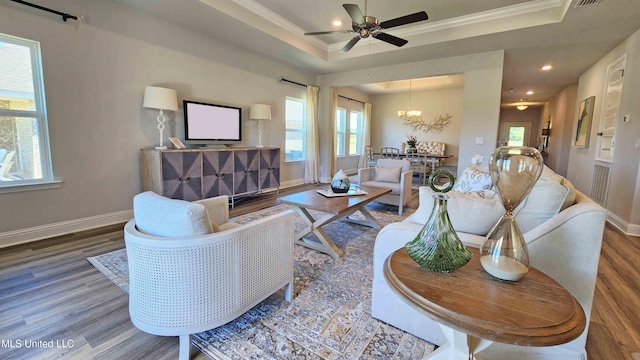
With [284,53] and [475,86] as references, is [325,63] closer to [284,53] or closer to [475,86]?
[284,53]

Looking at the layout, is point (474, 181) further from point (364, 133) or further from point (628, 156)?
point (364, 133)

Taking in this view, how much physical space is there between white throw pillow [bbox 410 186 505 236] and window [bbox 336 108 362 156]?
676cm

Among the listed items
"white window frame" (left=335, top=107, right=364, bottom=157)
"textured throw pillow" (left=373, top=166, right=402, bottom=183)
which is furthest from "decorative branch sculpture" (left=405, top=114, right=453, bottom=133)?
"textured throw pillow" (left=373, top=166, right=402, bottom=183)

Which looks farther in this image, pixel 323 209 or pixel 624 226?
pixel 624 226

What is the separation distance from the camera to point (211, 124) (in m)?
4.57

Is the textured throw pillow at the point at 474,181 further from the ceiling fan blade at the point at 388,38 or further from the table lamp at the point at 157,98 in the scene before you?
the table lamp at the point at 157,98

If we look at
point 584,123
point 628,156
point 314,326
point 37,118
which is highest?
point 584,123

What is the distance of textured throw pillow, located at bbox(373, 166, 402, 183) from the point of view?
4.51m

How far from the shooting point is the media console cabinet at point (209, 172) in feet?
11.8

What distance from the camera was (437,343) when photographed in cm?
158

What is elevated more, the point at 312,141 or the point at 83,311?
the point at 312,141

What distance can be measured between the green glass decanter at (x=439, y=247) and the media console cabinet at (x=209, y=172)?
342 cm

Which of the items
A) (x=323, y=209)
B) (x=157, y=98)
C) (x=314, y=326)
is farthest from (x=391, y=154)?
(x=314, y=326)

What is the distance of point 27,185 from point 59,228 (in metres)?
0.55
